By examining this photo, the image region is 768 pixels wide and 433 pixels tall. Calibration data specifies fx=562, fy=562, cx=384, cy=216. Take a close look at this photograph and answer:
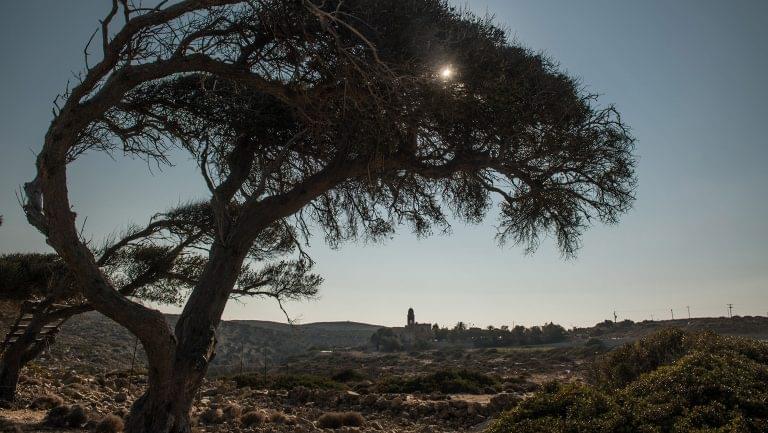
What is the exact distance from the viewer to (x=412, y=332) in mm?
59406

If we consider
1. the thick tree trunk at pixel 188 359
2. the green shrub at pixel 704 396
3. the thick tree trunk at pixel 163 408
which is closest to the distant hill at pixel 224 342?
the thick tree trunk at pixel 188 359

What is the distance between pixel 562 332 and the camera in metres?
55.9

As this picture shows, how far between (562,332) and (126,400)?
163ft

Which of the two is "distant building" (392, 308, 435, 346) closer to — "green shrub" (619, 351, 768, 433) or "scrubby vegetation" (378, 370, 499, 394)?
"scrubby vegetation" (378, 370, 499, 394)

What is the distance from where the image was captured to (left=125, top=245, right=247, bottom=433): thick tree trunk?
20.0 ft

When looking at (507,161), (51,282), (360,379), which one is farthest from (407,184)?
(360,379)

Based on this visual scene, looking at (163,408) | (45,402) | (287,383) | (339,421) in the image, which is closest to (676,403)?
(163,408)

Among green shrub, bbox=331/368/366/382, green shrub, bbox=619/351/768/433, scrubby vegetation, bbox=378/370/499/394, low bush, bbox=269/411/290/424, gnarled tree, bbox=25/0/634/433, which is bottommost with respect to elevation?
green shrub, bbox=331/368/366/382

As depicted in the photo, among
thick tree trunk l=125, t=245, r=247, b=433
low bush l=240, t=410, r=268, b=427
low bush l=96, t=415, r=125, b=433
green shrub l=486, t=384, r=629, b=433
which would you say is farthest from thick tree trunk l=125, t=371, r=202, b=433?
low bush l=240, t=410, r=268, b=427

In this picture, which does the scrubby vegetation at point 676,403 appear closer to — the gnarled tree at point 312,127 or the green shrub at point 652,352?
the green shrub at point 652,352

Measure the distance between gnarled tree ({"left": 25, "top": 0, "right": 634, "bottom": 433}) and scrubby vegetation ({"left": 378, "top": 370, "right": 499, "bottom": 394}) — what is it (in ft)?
24.5

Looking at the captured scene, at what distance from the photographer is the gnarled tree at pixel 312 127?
5.37 meters

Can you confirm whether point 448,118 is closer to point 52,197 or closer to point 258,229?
point 258,229

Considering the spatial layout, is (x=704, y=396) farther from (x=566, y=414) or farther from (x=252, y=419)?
(x=252, y=419)
